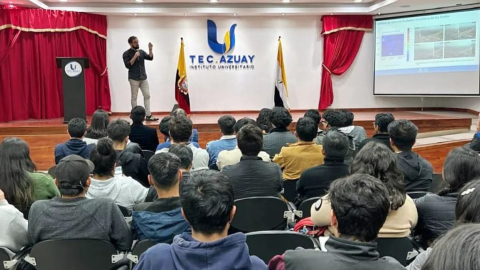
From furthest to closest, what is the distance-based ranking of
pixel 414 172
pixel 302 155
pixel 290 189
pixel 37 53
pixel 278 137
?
pixel 37 53, pixel 278 137, pixel 290 189, pixel 302 155, pixel 414 172

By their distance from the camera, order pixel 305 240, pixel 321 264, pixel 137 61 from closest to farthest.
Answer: pixel 321 264
pixel 305 240
pixel 137 61

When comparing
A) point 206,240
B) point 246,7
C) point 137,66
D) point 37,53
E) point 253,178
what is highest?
point 246,7

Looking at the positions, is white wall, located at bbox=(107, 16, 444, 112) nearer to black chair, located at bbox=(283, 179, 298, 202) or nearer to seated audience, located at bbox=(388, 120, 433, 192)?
black chair, located at bbox=(283, 179, 298, 202)

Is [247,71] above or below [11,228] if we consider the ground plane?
above

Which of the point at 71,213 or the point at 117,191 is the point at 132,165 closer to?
the point at 117,191

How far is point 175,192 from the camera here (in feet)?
7.15

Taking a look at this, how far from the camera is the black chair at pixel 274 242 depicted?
1880mm

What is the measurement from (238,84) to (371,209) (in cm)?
839

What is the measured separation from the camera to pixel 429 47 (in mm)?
8656

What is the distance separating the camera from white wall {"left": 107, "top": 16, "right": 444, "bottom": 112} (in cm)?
913

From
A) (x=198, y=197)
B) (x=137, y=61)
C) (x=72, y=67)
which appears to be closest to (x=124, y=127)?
(x=198, y=197)

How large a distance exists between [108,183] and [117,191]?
3.0 inches

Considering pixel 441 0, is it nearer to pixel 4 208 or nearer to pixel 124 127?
pixel 124 127

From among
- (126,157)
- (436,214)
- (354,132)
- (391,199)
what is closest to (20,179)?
(126,157)
